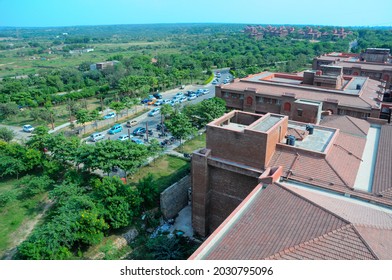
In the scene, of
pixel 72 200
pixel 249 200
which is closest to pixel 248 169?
pixel 249 200

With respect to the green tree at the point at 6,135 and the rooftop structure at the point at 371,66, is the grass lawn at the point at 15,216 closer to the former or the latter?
the green tree at the point at 6,135

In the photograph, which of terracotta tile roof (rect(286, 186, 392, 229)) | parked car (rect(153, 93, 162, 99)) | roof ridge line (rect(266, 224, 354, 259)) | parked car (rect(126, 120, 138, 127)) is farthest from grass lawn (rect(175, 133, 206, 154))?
parked car (rect(153, 93, 162, 99))

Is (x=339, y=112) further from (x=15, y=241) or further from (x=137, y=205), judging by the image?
(x=15, y=241)

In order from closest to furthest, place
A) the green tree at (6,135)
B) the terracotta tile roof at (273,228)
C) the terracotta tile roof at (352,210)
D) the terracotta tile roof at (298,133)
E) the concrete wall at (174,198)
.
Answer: the terracotta tile roof at (273,228) → the terracotta tile roof at (352,210) → the terracotta tile roof at (298,133) → the concrete wall at (174,198) → the green tree at (6,135)

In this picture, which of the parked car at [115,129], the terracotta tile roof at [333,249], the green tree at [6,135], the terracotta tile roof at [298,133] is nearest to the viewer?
the terracotta tile roof at [333,249]

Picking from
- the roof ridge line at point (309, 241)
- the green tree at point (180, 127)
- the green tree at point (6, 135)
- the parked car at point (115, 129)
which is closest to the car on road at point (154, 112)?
the parked car at point (115, 129)

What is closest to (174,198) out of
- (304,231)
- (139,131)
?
(304,231)

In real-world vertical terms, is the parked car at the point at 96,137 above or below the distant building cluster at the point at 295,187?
below

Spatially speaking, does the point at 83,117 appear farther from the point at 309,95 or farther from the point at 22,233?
the point at 309,95
